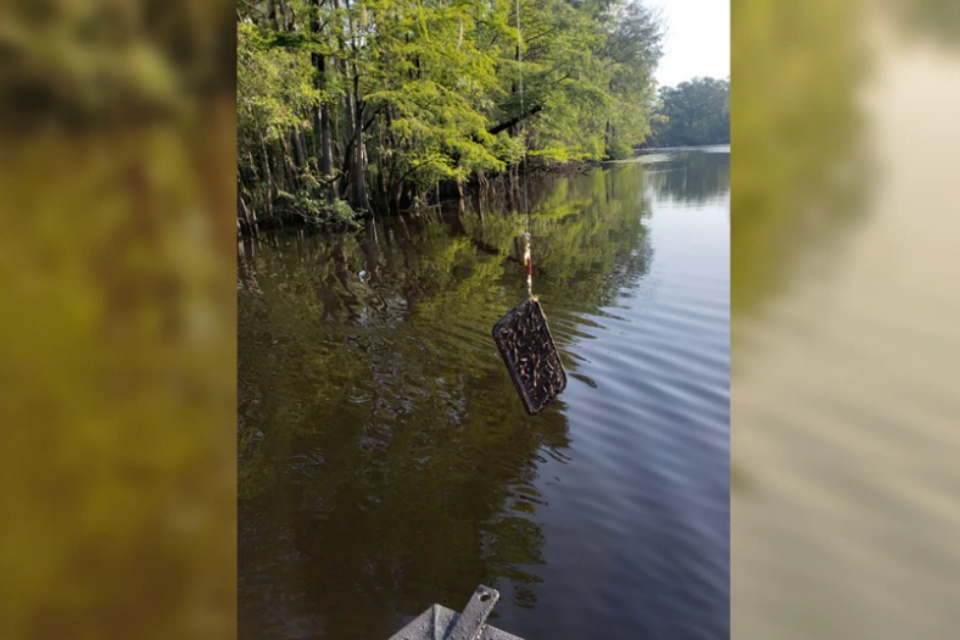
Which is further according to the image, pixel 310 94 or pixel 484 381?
pixel 310 94

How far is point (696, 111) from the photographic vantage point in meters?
7.65

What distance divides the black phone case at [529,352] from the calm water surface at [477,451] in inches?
37.1

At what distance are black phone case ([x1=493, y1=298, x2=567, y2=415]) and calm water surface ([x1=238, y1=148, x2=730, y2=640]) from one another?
0.94 m

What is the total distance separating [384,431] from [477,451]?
1.38ft

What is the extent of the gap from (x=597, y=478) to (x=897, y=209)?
224cm

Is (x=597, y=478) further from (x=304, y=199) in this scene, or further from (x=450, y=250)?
(x=304, y=199)

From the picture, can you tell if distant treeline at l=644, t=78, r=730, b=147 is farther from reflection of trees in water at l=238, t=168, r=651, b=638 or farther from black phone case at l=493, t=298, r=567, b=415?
black phone case at l=493, t=298, r=567, b=415

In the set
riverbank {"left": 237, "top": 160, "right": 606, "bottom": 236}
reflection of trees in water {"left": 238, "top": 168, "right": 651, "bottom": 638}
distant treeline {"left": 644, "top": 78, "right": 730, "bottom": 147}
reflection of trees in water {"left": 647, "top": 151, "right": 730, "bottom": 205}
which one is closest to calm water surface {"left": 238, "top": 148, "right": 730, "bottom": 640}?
reflection of trees in water {"left": 238, "top": 168, "right": 651, "bottom": 638}

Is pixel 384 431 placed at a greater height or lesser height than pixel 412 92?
lesser

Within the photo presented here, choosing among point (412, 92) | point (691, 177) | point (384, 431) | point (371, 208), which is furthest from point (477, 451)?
point (691, 177)

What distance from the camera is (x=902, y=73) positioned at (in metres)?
0.65

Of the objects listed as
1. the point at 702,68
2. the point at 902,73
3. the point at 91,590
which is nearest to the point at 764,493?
the point at 902,73

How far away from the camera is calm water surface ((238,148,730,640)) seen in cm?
214

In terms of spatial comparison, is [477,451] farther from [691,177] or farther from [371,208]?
[691,177]
